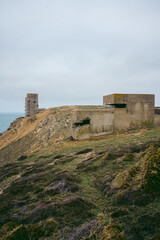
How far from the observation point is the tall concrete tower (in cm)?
6425

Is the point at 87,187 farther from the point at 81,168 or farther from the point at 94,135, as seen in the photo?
the point at 94,135

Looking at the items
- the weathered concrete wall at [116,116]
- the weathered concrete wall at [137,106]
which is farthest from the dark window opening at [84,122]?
the weathered concrete wall at [137,106]

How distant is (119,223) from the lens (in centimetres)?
484

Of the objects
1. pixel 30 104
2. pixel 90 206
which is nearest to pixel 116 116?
pixel 90 206

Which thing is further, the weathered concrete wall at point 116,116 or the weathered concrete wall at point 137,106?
the weathered concrete wall at point 137,106

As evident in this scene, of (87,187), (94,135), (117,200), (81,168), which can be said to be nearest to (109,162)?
(81,168)

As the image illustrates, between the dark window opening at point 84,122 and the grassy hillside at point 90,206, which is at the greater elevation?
the dark window opening at point 84,122

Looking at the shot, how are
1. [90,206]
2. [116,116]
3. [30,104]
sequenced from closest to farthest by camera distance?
1. [90,206]
2. [116,116]
3. [30,104]

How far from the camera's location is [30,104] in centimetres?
6531

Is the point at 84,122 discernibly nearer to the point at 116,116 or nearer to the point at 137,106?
the point at 116,116

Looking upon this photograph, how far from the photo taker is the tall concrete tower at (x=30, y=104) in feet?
211

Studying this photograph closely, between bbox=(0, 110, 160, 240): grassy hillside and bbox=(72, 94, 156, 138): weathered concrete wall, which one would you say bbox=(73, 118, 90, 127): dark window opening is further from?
bbox=(0, 110, 160, 240): grassy hillside

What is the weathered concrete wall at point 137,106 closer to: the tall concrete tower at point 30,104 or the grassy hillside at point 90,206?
the grassy hillside at point 90,206

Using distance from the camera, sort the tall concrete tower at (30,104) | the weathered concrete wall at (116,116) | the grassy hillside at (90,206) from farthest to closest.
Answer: the tall concrete tower at (30,104)
the weathered concrete wall at (116,116)
the grassy hillside at (90,206)
